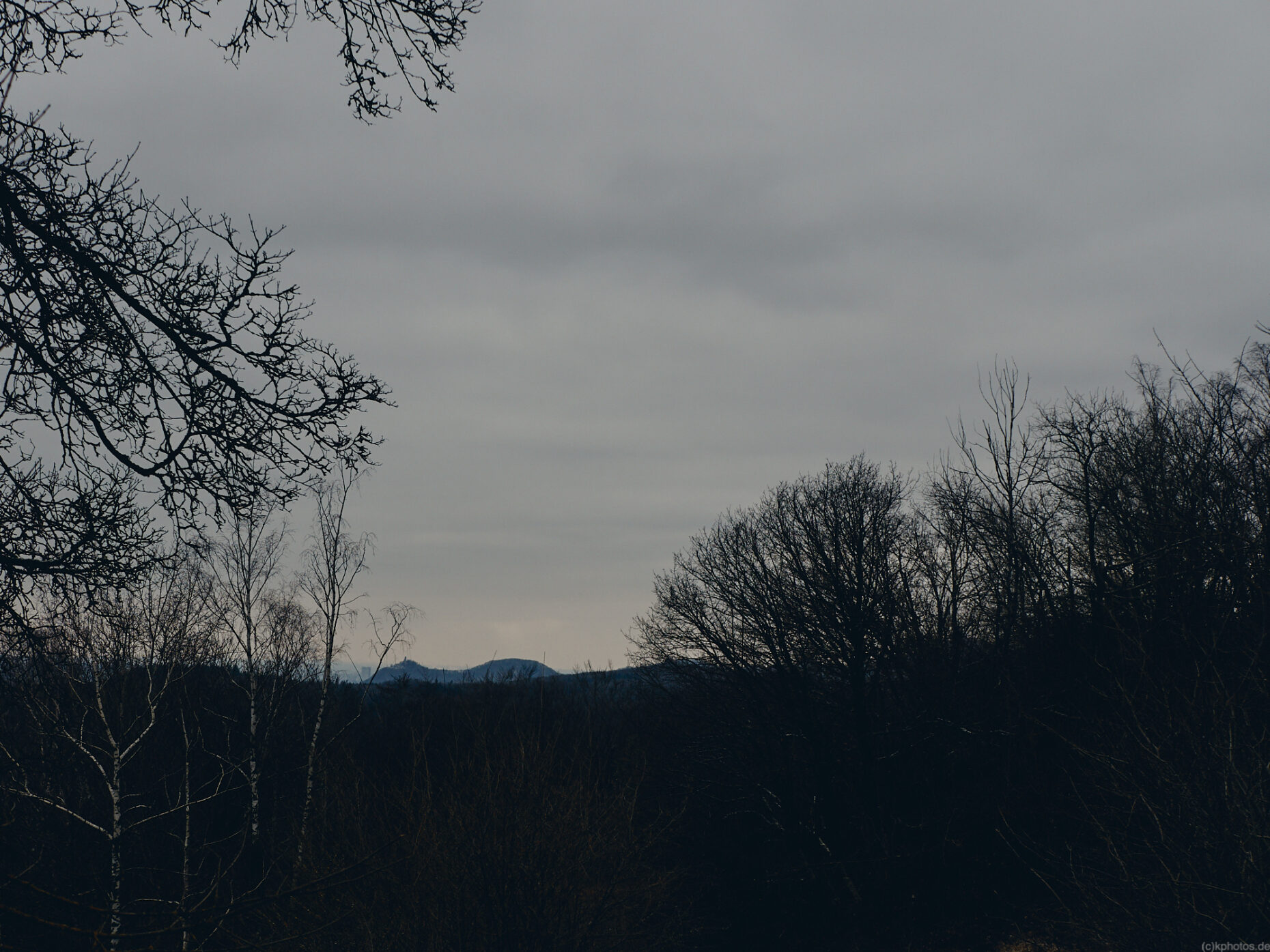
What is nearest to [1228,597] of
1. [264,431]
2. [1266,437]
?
[1266,437]

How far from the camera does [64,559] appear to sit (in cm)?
500

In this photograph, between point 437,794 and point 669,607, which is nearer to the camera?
point 437,794

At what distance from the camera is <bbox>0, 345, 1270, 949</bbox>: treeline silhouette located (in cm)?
1284

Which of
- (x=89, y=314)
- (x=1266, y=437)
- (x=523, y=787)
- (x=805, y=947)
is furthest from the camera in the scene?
(x=805, y=947)

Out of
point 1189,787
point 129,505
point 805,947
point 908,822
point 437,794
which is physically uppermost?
point 129,505

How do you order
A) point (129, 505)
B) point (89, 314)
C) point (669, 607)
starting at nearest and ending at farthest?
1. point (89, 314)
2. point (129, 505)
3. point (669, 607)

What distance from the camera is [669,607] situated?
2806cm

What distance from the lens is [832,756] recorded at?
2488cm

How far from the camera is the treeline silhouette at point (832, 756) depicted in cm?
1284

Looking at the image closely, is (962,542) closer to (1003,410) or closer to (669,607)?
(1003,410)

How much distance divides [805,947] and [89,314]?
80.0 feet

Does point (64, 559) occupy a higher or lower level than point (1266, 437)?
lower

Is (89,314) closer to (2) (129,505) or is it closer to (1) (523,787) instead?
(2) (129,505)

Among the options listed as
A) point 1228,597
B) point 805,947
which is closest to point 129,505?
point 1228,597
